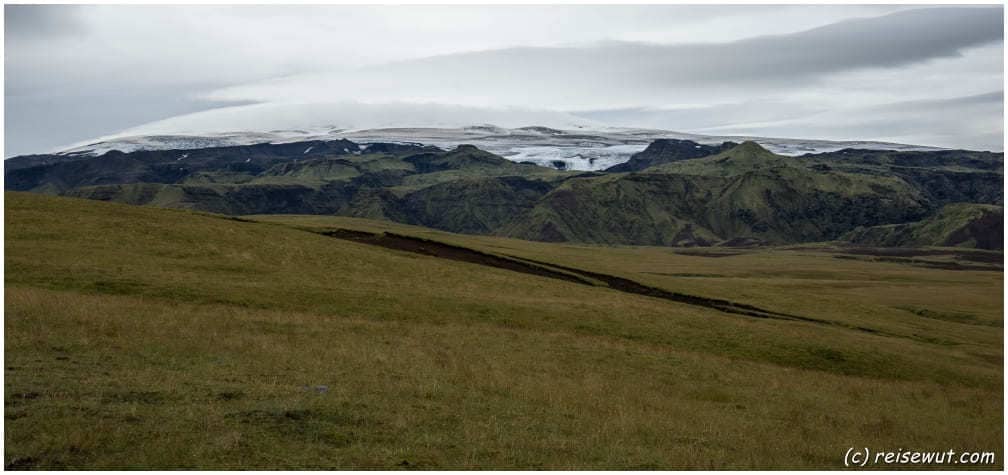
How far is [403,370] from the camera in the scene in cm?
3042

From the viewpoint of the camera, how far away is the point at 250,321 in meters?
38.2

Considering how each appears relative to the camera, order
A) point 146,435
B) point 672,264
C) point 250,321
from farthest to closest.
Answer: point 672,264 → point 250,321 → point 146,435

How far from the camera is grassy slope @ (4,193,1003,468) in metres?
20.0

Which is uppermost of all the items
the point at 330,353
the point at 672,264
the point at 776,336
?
the point at 330,353

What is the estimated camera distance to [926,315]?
8994cm

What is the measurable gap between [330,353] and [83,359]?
29.0 ft

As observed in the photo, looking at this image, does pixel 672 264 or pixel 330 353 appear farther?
pixel 672 264

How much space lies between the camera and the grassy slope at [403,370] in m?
20.0

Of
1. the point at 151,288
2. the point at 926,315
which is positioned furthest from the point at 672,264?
the point at 151,288

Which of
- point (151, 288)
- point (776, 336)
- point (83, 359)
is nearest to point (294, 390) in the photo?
point (83, 359)

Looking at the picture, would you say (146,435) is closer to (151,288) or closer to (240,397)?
(240,397)

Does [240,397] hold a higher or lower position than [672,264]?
higher

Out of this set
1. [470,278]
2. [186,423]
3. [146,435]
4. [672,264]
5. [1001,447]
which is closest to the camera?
[146,435]

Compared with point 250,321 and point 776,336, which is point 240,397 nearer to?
point 250,321
